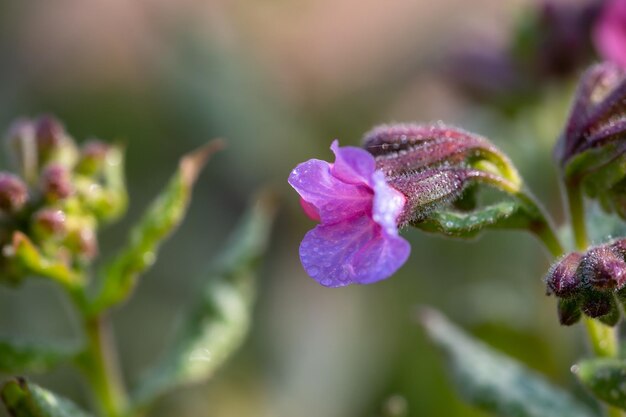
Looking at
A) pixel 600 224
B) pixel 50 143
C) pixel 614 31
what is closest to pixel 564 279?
pixel 600 224

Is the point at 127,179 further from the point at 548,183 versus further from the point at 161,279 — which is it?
the point at 548,183

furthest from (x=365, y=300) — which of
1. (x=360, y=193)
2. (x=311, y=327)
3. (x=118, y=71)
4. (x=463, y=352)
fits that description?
(x=360, y=193)

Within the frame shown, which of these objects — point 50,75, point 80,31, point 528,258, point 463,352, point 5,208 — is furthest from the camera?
point 80,31

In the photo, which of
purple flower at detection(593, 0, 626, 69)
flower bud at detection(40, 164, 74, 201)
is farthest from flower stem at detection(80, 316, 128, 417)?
purple flower at detection(593, 0, 626, 69)

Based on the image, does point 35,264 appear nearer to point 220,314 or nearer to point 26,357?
point 26,357

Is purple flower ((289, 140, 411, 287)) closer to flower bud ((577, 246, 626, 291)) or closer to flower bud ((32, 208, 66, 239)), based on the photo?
flower bud ((577, 246, 626, 291))

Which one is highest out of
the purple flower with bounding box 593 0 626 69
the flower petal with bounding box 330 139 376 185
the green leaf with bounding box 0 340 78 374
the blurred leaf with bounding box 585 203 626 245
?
the purple flower with bounding box 593 0 626 69
